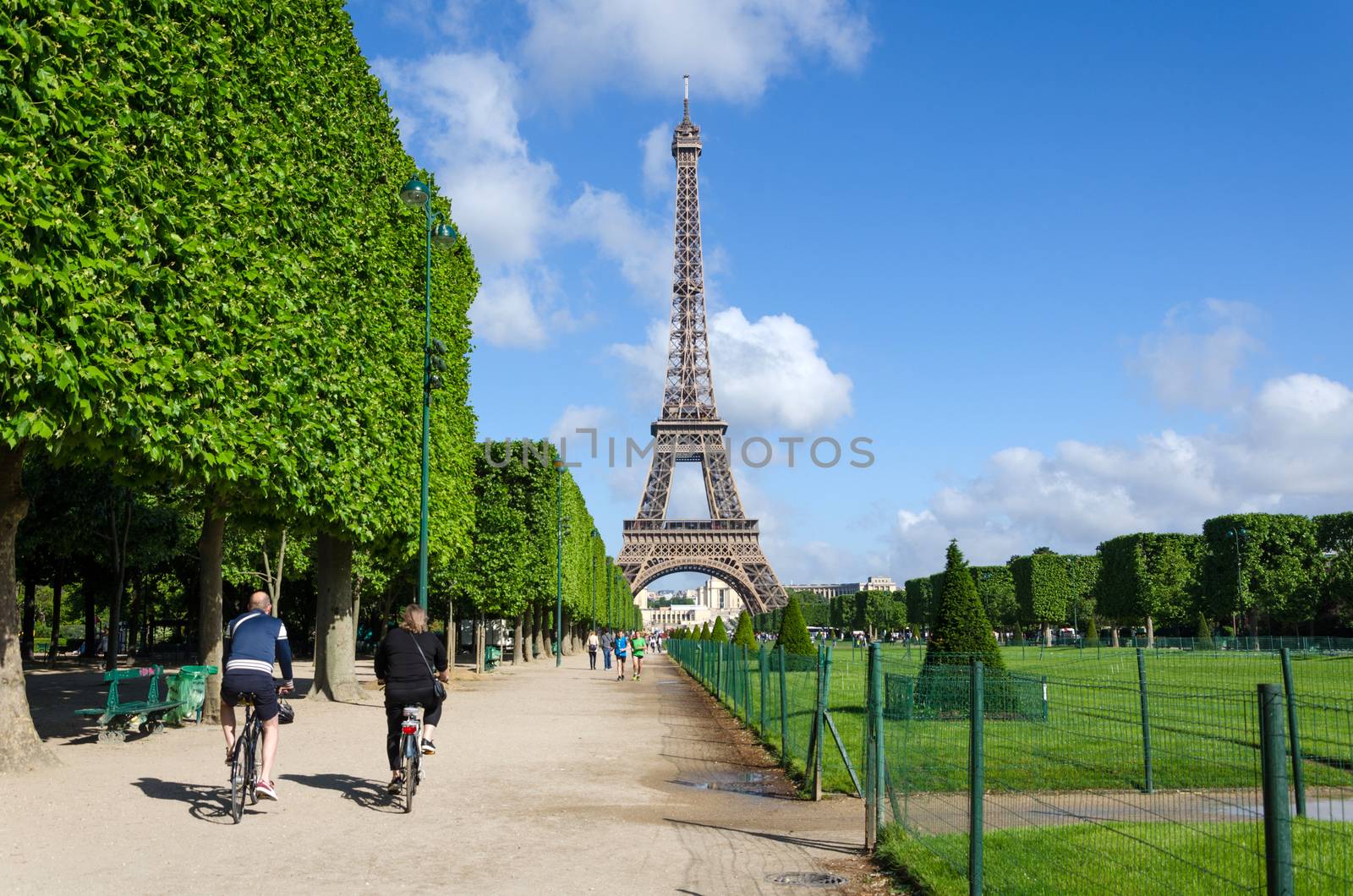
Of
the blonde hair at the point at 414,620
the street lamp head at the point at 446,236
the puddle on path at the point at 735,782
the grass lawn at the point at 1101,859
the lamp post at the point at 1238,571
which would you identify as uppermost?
the street lamp head at the point at 446,236

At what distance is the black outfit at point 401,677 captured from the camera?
1084cm

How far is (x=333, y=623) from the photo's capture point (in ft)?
75.6

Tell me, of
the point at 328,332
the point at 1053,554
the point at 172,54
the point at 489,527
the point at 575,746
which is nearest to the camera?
the point at 172,54

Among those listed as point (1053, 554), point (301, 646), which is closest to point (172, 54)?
point (301, 646)

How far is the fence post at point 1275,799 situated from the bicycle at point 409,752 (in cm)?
803

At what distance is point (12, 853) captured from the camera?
842cm

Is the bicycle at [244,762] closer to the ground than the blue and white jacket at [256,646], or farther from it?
closer to the ground

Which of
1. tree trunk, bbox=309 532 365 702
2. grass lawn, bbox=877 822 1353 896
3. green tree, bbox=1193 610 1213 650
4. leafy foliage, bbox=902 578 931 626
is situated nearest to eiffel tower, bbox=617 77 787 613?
leafy foliage, bbox=902 578 931 626

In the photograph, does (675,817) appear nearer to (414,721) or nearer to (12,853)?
(414,721)

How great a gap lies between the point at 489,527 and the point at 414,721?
33763mm

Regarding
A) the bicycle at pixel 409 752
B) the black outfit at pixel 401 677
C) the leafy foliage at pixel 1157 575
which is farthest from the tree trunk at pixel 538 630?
the bicycle at pixel 409 752

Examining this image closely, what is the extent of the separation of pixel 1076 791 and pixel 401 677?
19.6 feet

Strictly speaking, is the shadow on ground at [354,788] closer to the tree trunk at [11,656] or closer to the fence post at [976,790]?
the tree trunk at [11,656]

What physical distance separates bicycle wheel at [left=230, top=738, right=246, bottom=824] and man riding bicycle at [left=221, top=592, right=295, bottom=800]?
70 millimetres
